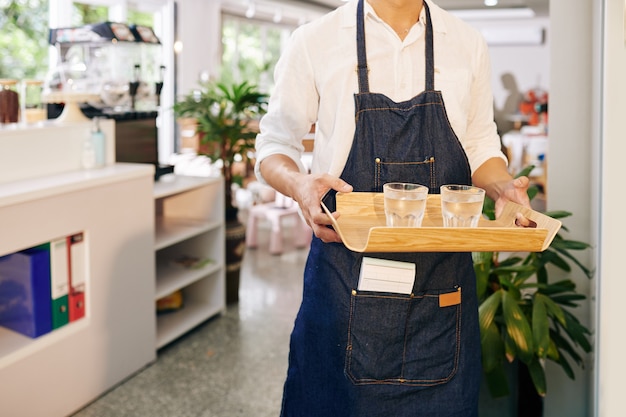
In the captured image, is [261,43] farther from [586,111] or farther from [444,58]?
[444,58]

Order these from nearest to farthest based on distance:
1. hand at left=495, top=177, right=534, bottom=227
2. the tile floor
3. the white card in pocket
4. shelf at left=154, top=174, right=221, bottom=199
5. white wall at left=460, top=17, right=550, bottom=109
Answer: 1. hand at left=495, top=177, right=534, bottom=227
2. the white card in pocket
3. the tile floor
4. shelf at left=154, top=174, right=221, bottom=199
5. white wall at left=460, top=17, right=550, bottom=109

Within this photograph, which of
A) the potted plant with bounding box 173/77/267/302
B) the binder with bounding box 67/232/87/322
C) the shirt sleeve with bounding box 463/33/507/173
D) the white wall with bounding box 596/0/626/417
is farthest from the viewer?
the potted plant with bounding box 173/77/267/302

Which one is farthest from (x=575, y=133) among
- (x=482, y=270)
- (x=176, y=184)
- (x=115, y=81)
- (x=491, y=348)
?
(x=115, y=81)

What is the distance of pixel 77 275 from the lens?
3254 millimetres

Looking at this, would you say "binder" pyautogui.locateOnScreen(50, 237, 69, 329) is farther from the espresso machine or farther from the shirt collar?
the shirt collar

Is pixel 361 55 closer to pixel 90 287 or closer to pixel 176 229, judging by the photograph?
pixel 90 287

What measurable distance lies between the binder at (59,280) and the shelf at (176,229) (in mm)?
721

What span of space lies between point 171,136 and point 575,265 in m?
6.78

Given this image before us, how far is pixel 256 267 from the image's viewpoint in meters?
5.85

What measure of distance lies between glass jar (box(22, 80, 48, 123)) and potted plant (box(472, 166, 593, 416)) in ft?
7.14

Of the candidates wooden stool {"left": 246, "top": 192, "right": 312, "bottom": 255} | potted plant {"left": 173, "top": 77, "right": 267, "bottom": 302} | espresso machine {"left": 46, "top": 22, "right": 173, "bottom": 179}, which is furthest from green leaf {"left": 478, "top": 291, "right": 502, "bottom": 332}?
wooden stool {"left": 246, "top": 192, "right": 312, "bottom": 255}

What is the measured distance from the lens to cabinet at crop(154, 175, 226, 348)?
432 centimetres

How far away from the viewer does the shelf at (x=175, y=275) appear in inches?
159

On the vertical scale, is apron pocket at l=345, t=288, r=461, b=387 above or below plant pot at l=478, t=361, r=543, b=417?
above
